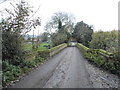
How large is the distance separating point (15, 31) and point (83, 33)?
29544 millimetres

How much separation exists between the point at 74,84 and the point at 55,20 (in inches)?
1162

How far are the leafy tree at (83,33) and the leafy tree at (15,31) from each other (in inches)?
1021

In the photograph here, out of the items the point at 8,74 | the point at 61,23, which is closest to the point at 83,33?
the point at 61,23

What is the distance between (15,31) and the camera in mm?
6520

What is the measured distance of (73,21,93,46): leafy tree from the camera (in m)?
33.0

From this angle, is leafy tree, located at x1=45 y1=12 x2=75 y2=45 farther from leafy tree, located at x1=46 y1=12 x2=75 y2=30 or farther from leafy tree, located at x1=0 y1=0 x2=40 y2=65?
leafy tree, located at x1=0 y1=0 x2=40 y2=65

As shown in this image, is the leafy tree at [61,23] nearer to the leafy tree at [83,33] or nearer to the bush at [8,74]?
the leafy tree at [83,33]

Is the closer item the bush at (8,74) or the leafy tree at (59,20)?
the bush at (8,74)

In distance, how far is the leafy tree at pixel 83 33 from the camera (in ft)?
108

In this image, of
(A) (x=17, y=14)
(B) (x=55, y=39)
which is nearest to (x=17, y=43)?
(A) (x=17, y=14)

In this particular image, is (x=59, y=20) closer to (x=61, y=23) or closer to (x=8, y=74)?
(x=61, y=23)

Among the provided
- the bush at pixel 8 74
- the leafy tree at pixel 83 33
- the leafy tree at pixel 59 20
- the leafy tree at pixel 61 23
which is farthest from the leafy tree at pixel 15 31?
the leafy tree at pixel 83 33

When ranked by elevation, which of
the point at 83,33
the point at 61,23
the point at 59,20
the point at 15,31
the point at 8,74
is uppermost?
the point at 59,20

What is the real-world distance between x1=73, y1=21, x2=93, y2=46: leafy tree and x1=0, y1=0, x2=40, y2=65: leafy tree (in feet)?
85.1
